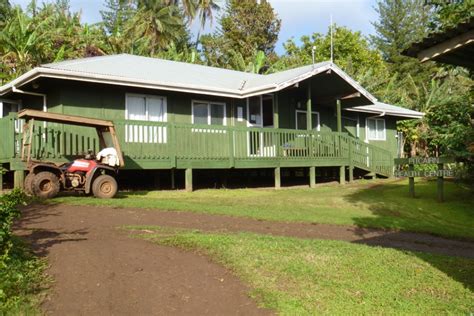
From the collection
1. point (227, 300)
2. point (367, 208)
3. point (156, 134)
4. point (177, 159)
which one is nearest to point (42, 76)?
point (156, 134)

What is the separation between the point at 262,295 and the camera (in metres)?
5.36

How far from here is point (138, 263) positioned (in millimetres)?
6273

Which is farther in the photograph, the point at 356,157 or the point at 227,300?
the point at 356,157

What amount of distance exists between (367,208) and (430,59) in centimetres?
846

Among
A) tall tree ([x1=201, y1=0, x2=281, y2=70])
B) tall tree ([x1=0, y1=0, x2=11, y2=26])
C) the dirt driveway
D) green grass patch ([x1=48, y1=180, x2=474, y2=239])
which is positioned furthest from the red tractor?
tall tree ([x1=201, y1=0, x2=281, y2=70])

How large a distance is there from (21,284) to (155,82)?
1142 centimetres

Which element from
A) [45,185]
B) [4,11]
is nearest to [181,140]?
[45,185]

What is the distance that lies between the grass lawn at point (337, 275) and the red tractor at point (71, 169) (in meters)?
4.52

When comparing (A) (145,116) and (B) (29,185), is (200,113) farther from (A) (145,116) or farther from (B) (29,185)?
(B) (29,185)

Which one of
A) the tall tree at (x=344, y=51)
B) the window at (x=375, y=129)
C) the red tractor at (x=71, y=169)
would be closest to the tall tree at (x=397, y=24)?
the tall tree at (x=344, y=51)

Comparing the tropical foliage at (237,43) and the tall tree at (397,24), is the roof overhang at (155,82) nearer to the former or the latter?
the tropical foliage at (237,43)

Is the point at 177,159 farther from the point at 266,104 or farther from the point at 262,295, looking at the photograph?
the point at 262,295

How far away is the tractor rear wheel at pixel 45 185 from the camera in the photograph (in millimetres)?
11391

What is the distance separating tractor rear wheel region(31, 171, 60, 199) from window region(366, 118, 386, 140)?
1868 centimetres
